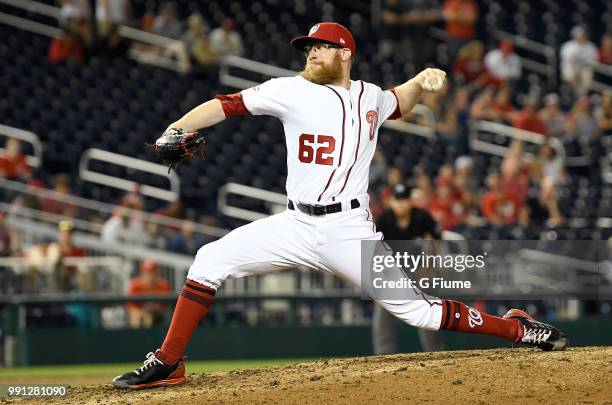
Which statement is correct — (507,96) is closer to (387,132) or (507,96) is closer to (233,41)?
(387,132)

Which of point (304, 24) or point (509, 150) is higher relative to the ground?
point (304, 24)

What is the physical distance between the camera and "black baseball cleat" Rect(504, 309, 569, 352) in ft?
23.3

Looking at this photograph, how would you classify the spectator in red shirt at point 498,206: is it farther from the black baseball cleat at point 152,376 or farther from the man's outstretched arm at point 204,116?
the man's outstretched arm at point 204,116

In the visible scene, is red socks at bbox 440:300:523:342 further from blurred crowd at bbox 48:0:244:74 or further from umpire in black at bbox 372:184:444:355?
blurred crowd at bbox 48:0:244:74

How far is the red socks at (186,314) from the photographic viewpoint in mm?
6695

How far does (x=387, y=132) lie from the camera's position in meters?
17.5

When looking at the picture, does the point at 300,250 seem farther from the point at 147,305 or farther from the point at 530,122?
the point at 530,122

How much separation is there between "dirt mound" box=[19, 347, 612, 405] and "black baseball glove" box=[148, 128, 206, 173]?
4.24ft

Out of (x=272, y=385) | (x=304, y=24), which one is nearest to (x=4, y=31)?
(x=304, y=24)

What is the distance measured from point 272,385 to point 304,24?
14160 millimetres

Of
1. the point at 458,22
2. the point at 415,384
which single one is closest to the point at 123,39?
the point at 458,22

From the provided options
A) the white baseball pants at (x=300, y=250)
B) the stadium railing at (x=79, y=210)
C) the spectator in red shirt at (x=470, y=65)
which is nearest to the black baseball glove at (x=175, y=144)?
the white baseball pants at (x=300, y=250)

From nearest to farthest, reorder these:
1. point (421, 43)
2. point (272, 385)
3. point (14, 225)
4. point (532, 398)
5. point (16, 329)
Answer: point (532, 398) < point (272, 385) < point (16, 329) < point (14, 225) < point (421, 43)

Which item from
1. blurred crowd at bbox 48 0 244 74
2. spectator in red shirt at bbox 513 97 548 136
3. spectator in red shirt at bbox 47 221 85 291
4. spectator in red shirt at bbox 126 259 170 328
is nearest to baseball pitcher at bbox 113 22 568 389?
spectator in red shirt at bbox 126 259 170 328
